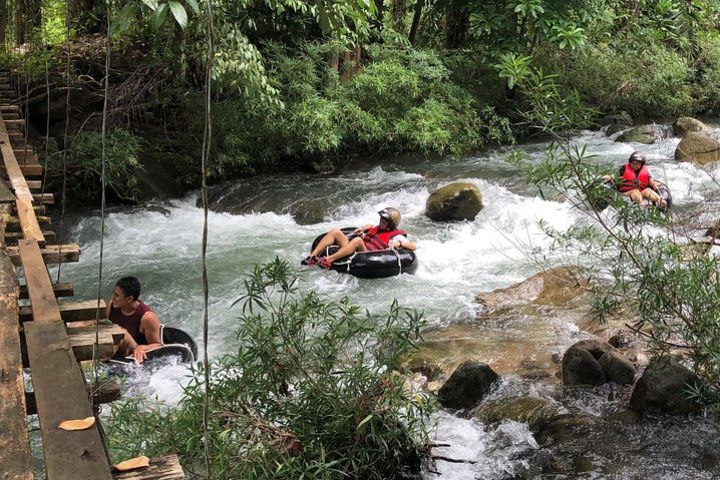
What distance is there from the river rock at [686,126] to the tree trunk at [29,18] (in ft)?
→ 36.6

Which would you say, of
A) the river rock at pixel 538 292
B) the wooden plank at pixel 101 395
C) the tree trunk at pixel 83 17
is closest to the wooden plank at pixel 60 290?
the wooden plank at pixel 101 395

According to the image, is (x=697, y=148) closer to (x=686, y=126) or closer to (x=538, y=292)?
(x=686, y=126)

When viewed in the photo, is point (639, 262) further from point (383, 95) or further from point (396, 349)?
point (383, 95)

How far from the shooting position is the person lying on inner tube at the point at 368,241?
780 cm

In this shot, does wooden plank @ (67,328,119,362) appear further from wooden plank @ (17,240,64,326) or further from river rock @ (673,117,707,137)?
river rock @ (673,117,707,137)

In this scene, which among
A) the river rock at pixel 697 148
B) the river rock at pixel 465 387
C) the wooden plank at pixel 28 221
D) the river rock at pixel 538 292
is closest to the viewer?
the wooden plank at pixel 28 221

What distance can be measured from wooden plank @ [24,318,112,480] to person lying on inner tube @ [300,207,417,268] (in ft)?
17.7

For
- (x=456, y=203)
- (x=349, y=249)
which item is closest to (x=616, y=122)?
(x=456, y=203)

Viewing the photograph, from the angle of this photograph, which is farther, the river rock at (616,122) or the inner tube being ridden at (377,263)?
the river rock at (616,122)

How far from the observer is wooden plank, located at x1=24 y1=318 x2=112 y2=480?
1635mm

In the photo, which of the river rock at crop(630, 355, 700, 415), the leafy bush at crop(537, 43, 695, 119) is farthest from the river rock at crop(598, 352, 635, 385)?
the leafy bush at crop(537, 43, 695, 119)

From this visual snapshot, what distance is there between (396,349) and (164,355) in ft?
7.70

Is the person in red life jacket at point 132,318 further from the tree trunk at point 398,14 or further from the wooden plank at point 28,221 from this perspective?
the tree trunk at point 398,14

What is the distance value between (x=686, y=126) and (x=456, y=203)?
6.52 m
